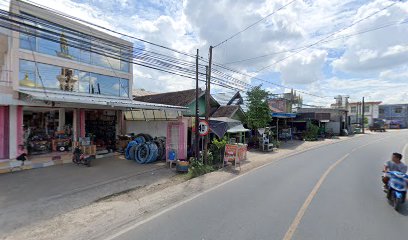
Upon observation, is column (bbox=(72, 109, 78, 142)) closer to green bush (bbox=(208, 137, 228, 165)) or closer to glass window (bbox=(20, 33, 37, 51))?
glass window (bbox=(20, 33, 37, 51))

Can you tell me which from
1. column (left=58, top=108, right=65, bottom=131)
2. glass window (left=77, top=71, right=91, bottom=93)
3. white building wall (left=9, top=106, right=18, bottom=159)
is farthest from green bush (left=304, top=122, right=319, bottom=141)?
white building wall (left=9, top=106, right=18, bottom=159)

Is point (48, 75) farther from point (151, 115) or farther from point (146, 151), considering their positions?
point (146, 151)

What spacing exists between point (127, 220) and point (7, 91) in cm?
1071

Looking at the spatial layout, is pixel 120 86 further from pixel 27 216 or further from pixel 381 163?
pixel 381 163

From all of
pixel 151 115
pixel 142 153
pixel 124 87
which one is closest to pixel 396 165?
pixel 142 153

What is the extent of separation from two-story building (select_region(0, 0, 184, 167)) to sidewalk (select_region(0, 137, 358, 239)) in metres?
4.02

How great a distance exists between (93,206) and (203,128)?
22.0 ft

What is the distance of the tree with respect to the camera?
2214 centimetres

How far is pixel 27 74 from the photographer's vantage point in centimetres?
1361

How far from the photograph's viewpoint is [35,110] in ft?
51.3

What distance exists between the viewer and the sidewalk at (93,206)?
5.65 metres

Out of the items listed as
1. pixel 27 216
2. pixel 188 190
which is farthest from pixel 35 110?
pixel 188 190

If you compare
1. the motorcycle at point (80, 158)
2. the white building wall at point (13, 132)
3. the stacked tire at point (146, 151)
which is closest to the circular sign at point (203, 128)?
the stacked tire at point (146, 151)

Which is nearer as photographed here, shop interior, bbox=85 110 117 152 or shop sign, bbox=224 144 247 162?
shop sign, bbox=224 144 247 162
